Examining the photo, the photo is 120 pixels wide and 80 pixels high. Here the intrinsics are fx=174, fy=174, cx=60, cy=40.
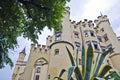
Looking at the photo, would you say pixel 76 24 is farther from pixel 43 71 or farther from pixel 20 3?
pixel 20 3

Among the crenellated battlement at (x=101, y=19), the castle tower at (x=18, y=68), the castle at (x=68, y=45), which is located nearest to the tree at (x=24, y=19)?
the castle at (x=68, y=45)

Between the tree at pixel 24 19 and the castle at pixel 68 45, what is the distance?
481 inches

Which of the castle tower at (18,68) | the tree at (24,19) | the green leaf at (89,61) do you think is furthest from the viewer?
the castle tower at (18,68)

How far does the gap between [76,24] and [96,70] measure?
24.3 meters

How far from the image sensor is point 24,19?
345 inches

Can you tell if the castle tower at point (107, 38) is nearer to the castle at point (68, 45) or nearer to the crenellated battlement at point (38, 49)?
the castle at point (68, 45)

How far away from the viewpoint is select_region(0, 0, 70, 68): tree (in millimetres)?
7688

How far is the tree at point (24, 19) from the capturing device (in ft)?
25.2

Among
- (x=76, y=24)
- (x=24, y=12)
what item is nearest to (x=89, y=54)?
(x=24, y=12)

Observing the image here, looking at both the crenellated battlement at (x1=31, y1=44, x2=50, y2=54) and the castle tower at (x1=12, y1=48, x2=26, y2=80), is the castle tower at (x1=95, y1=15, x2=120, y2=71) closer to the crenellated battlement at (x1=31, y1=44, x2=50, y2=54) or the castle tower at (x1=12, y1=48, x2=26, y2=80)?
the crenellated battlement at (x1=31, y1=44, x2=50, y2=54)

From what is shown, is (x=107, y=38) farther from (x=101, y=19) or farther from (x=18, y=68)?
(x=18, y=68)

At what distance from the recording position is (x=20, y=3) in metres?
8.23

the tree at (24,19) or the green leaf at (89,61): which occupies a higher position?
the tree at (24,19)

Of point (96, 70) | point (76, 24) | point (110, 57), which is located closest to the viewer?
point (96, 70)
